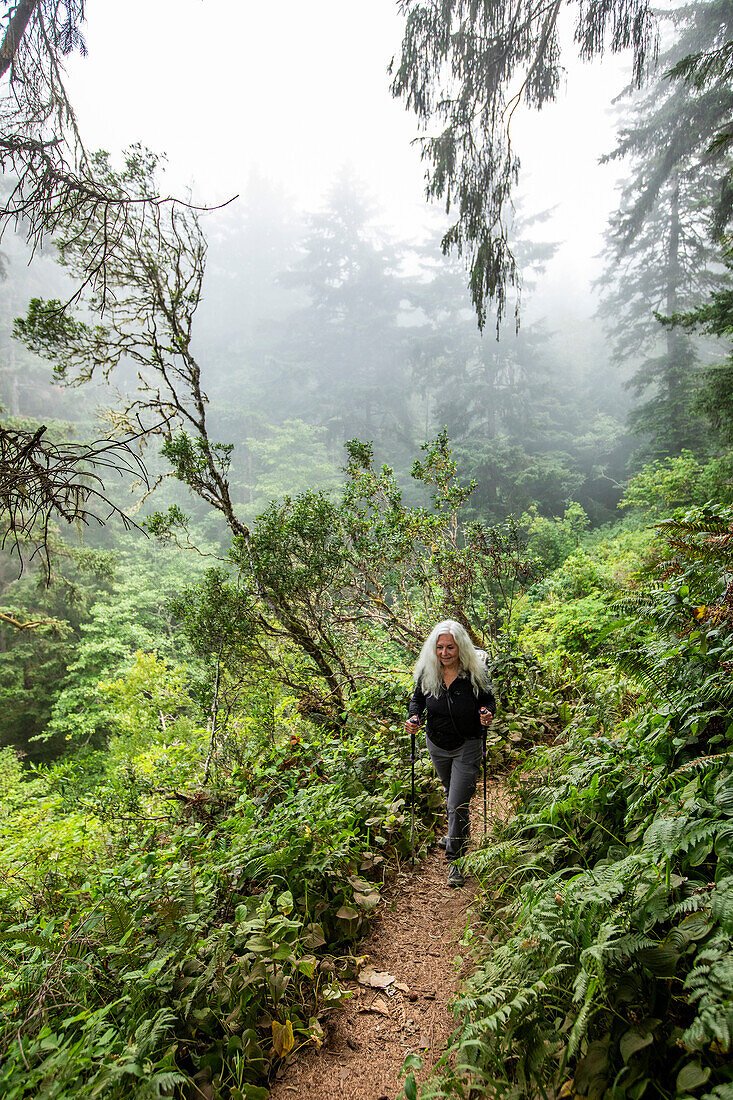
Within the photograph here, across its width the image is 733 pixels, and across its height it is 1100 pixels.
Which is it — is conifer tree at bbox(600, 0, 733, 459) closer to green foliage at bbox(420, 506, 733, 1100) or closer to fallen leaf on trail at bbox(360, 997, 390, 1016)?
green foliage at bbox(420, 506, 733, 1100)

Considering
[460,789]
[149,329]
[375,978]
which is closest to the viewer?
[375,978]

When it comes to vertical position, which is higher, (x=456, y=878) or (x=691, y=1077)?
(x=691, y=1077)

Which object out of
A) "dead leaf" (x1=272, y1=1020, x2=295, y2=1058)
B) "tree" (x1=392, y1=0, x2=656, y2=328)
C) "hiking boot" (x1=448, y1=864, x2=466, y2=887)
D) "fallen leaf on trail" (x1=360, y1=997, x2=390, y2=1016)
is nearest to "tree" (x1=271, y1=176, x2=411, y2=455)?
"tree" (x1=392, y1=0, x2=656, y2=328)

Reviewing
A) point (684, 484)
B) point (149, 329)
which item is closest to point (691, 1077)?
point (149, 329)

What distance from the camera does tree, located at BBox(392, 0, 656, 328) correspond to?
4594 mm

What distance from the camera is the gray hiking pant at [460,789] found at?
327cm

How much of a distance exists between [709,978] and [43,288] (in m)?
50.7

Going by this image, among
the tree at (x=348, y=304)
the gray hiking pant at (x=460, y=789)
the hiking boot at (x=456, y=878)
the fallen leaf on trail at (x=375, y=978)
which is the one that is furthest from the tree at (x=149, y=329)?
the tree at (x=348, y=304)

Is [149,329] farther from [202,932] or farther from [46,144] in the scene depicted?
[202,932]

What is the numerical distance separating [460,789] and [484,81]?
6497 mm

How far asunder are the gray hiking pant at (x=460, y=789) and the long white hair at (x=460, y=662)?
400mm

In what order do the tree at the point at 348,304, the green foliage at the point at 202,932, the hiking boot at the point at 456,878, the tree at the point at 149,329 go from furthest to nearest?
the tree at the point at 348,304 → the tree at the point at 149,329 → the hiking boot at the point at 456,878 → the green foliage at the point at 202,932

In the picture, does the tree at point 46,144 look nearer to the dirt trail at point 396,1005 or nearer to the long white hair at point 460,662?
the long white hair at point 460,662

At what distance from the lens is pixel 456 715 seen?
3.30m
